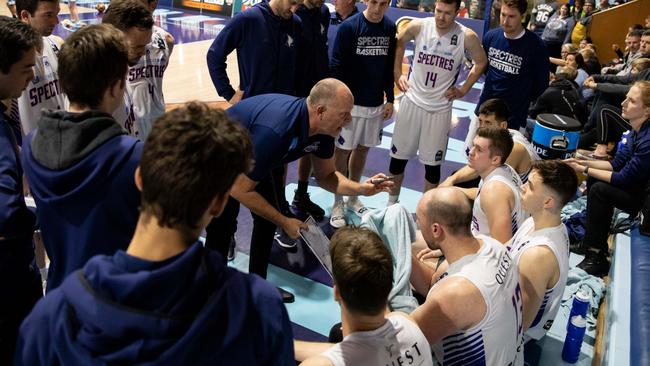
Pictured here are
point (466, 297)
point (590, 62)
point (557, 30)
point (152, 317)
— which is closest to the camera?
point (152, 317)

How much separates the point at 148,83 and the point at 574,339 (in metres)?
3.43

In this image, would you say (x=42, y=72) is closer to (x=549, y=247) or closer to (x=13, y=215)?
(x=13, y=215)

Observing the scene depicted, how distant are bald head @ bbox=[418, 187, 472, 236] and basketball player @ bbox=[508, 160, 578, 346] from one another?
1.80ft

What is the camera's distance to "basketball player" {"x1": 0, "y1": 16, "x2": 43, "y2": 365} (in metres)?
1.95

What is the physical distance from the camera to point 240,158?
4.26 ft

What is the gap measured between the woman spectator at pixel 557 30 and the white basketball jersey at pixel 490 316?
10702 millimetres

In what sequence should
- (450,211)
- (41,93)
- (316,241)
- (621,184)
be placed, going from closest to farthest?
1. (450,211)
2. (316,241)
3. (41,93)
4. (621,184)

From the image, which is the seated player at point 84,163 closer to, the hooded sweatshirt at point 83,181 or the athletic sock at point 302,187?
the hooded sweatshirt at point 83,181

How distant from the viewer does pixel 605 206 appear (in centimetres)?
471

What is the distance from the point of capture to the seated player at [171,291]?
1172 millimetres

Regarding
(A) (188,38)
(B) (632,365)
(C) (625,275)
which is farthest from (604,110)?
(A) (188,38)

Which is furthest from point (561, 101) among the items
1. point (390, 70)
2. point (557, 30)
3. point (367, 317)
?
point (557, 30)

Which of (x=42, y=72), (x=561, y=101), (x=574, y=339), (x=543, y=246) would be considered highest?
(x=42, y=72)

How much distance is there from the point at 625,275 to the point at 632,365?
3.67 feet
